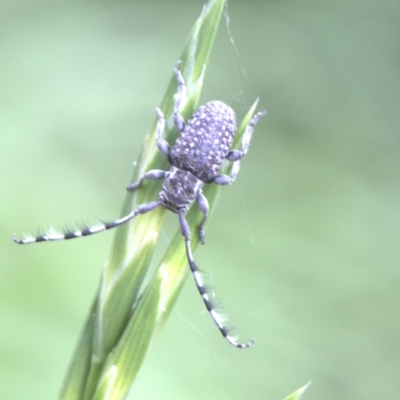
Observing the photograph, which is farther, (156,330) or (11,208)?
(11,208)

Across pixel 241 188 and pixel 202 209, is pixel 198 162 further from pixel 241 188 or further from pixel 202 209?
pixel 241 188

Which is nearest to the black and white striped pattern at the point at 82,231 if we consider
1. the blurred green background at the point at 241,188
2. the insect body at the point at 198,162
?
the insect body at the point at 198,162

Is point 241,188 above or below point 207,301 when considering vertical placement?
below

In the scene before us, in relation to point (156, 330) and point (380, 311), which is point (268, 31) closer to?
point (380, 311)

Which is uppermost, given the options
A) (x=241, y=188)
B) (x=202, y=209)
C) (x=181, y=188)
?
(x=202, y=209)

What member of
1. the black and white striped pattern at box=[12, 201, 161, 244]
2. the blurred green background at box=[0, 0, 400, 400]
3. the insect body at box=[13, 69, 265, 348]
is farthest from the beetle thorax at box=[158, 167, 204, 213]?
the blurred green background at box=[0, 0, 400, 400]

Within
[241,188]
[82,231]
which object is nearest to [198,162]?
[82,231]

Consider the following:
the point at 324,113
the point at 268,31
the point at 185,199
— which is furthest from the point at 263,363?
the point at 268,31
